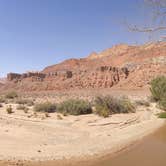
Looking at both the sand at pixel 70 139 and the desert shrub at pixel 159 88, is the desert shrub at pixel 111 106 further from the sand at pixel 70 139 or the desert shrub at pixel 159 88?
the desert shrub at pixel 159 88

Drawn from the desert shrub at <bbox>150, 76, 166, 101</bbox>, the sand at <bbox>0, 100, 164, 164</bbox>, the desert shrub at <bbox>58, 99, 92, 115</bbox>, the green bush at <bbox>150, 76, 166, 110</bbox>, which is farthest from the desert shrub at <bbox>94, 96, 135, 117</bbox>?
the desert shrub at <bbox>150, 76, 166, 101</bbox>

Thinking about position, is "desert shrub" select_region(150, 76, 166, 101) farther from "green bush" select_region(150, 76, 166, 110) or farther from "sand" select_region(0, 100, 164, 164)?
"sand" select_region(0, 100, 164, 164)

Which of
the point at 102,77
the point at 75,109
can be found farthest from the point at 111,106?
the point at 102,77

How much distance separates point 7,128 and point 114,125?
577 cm

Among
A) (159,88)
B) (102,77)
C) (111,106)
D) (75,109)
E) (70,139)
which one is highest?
(102,77)

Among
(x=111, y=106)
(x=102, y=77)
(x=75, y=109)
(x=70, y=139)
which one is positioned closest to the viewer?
(x=70, y=139)

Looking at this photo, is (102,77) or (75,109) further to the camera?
(102,77)

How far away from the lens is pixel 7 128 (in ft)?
40.5

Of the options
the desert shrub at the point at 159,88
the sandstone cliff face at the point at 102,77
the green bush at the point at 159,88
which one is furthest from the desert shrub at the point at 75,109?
the sandstone cliff face at the point at 102,77

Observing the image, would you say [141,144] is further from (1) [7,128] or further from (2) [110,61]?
(2) [110,61]

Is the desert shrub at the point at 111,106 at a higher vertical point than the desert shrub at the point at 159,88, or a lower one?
lower

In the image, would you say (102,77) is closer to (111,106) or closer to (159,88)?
(159,88)

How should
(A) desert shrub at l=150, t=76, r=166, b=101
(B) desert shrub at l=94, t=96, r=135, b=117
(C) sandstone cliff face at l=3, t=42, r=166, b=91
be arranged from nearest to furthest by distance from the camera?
(B) desert shrub at l=94, t=96, r=135, b=117 → (A) desert shrub at l=150, t=76, r=166, b=101 → (C) sandstone cliff face at l=3, t=42, r=166, b=91

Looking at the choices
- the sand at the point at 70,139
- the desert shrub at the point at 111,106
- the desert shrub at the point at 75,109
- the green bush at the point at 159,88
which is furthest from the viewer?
the green bush at the point at 159,88
